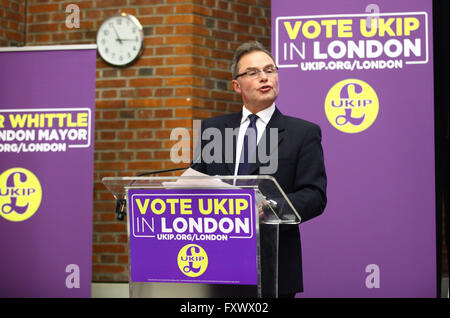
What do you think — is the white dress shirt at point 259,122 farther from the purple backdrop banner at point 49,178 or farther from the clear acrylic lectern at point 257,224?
the purple backdrop banner at point 49,178

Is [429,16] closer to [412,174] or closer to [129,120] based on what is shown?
[412,174]

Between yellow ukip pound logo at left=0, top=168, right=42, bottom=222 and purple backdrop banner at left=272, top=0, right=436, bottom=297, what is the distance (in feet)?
5.63

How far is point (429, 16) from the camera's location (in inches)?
133

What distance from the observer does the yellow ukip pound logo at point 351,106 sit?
3420mm

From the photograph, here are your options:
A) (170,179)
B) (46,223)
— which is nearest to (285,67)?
(46,223)

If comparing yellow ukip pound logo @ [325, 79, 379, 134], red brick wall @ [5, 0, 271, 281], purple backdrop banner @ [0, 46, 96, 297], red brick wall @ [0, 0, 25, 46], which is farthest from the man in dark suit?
red brick wall @ [0, 0, 25, 46]

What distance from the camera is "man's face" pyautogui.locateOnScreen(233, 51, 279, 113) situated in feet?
6.15

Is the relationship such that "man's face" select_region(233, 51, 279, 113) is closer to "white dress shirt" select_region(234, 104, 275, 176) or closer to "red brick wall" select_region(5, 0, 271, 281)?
"white dress shirt" select_region(234, 104, 275, 176)

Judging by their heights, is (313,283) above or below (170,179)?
below

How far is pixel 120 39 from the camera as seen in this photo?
4488 millimetres

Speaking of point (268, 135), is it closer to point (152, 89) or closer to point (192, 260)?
point (192, 260)

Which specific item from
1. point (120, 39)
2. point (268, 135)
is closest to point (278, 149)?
point (268, 135)

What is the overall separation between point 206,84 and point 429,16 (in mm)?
1670

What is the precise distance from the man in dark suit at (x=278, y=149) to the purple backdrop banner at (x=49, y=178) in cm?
211
